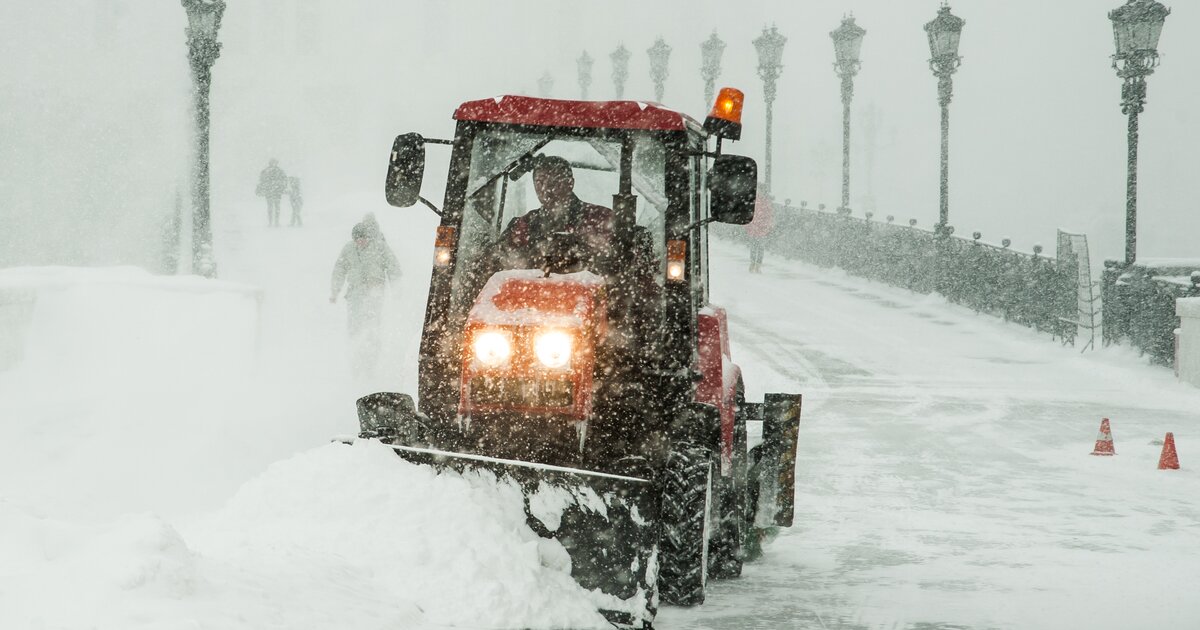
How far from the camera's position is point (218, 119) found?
66812mm

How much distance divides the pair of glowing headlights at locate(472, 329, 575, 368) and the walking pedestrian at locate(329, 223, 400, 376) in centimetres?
882

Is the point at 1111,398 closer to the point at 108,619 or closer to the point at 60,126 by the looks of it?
the point at 108,619

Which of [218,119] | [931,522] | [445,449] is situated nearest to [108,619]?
[445,449]

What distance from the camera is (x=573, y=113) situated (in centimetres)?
612

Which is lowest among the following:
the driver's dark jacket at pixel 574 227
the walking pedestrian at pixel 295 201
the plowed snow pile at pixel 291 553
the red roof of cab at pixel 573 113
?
the plowed snow pile at pixel 291 553

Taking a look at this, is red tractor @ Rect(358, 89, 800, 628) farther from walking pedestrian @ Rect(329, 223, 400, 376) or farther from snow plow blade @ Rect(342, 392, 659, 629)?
walking pedestrian @ Rect(329, 223, 400, 376)

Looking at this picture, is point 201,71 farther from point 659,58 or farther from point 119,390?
point 659,58

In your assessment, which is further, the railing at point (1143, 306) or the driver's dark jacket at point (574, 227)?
the railing at point (1143, 306)

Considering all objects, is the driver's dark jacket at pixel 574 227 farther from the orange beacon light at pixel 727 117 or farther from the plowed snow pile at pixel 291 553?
the plowed snow pile at pixel 291 553

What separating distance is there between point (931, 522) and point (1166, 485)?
8.67 ft

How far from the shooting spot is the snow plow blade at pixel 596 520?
496 cm

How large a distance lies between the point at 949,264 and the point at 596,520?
21043 millimetres

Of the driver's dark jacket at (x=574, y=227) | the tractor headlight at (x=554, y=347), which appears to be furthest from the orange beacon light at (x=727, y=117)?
the tractor headlight at (x=554, y=347)

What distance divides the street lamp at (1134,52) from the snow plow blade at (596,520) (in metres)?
15.1
